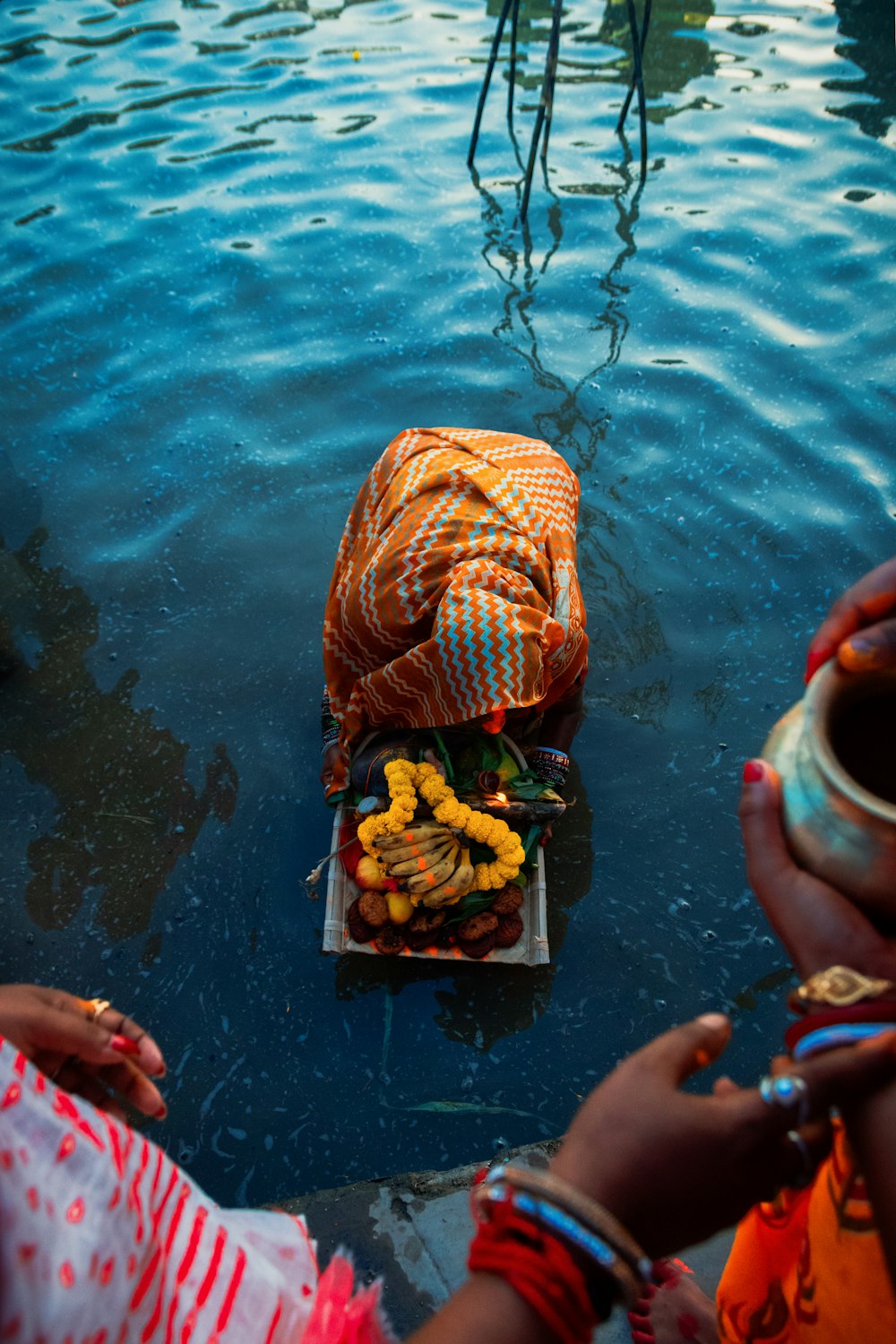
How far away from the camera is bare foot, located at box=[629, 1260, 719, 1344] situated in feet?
6.63

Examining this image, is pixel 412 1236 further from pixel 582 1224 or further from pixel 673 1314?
pixel 582 1224

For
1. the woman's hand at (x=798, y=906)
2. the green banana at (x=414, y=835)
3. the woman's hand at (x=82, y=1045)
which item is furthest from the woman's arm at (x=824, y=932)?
the green banana at (x=414, y=835)

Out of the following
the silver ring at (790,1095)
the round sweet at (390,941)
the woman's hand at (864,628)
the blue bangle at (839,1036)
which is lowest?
the round sweet at (390,941)

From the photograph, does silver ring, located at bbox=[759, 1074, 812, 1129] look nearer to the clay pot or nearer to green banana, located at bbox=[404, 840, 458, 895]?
the clay pot

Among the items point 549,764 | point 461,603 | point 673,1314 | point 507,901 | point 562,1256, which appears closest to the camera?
point 562,1256

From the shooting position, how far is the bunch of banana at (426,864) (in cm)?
286

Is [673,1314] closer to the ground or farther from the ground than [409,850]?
closer to the ground

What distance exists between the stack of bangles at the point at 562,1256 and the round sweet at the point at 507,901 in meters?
1.95

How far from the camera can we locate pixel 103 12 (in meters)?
9.27

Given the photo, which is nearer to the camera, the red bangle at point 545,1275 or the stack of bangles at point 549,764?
the red bangle at point 545,1275

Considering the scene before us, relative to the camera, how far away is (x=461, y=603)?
107 inches

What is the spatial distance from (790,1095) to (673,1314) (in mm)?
1506

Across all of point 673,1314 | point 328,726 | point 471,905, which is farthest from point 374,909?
point 673,1314

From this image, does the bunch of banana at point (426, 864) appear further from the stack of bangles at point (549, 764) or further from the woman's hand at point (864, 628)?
the woman's hand at point (864, 628)
